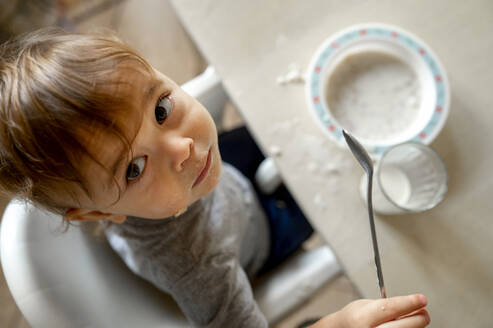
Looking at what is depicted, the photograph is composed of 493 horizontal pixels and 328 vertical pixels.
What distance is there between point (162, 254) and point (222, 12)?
412 millimetres

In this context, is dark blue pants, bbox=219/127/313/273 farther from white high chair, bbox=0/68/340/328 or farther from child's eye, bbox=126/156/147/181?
child's eye, bbox=126/156/147/181

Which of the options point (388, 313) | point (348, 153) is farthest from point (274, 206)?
point (388, 313)

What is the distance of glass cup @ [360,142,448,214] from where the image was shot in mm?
508

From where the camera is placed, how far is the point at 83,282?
0.49 meters

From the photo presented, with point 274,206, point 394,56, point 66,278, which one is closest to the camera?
point 66,278

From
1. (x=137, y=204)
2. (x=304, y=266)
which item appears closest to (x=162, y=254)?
(x=137, y=204)

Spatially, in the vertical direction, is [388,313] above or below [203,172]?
below

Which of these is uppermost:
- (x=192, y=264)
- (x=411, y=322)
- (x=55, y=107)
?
(x=55, y=107)

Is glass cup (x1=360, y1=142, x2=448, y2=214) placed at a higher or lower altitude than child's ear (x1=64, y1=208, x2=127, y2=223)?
lower

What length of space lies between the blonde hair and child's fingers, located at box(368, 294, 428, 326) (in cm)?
35

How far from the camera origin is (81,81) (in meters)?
0.37

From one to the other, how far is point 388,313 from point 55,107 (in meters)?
0.44

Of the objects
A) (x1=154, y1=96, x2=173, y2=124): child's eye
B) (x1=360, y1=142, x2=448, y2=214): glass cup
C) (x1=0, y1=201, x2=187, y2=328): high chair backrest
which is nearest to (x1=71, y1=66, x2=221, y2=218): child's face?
(x1=154, y1=96, x2=173, y2=124): child's eye

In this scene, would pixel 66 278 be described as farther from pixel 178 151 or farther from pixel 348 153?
pixel 348 153
